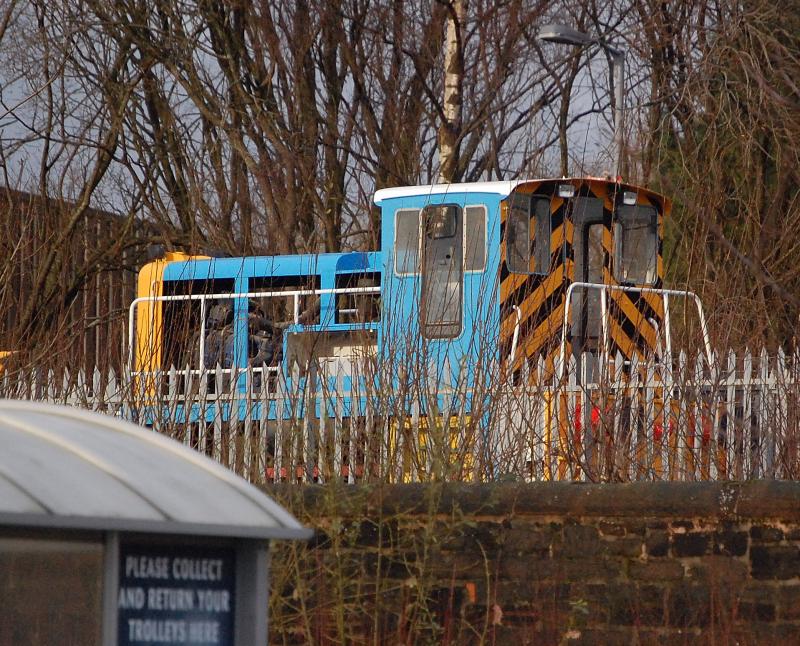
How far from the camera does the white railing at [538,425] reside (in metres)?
9.66

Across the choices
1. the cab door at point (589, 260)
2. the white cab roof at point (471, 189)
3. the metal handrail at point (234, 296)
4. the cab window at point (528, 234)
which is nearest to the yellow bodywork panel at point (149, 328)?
the metal handrail at point (234, 296)

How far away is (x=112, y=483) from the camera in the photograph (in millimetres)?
3979

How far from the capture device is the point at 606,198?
14453mm

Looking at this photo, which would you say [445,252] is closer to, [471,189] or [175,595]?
[471,189]

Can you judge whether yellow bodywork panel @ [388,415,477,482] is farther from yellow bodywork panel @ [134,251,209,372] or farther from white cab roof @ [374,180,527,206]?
white cab roof @ [374,180,527,206]

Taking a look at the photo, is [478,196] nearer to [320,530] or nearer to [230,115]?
[320,530]

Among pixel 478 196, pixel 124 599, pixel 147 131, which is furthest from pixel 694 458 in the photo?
pixel 147 131

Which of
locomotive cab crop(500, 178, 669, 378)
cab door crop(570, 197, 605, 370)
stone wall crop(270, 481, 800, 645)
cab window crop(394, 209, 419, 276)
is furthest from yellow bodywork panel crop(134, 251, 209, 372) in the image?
cab door crop(570, 197, 605, 370)

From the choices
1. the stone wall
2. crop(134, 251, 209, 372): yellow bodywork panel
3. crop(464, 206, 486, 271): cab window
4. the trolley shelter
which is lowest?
→ the stone wall

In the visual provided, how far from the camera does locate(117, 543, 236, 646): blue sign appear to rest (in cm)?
404

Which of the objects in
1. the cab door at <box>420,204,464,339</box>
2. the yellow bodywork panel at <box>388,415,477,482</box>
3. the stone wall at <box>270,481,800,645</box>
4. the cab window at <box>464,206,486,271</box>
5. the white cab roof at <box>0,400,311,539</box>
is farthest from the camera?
the cab window at <box>464,206,486,271</box>

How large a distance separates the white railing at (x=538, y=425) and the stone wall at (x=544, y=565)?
29.2 inches

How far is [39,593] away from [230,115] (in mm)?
18979

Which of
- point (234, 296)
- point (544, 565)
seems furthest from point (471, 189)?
point (544, 565)
